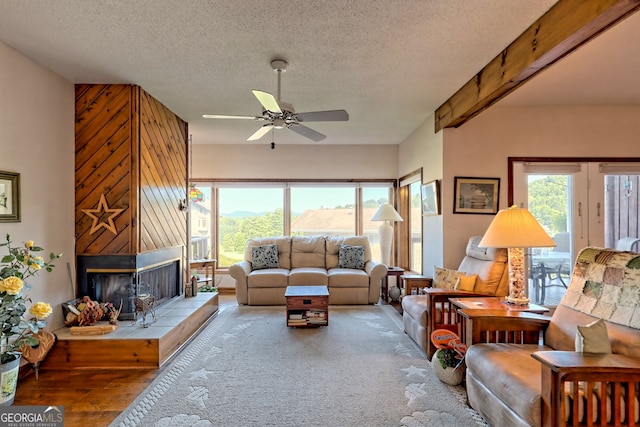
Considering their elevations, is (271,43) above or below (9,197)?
above

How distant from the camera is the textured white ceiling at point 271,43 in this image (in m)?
2.19

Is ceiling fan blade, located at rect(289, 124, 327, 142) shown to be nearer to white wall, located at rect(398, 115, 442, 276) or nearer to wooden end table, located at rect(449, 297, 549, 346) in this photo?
white wall, located at rect(398, 115, 442, 276)

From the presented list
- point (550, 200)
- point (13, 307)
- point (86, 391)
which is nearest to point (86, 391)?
point (86, 391)

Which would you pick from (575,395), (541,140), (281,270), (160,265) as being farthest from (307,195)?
(575,395)

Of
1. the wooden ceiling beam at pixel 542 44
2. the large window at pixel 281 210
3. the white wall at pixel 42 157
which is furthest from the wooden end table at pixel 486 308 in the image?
the large window at pixel 281 210

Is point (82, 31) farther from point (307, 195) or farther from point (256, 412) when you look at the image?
point (307, 195)

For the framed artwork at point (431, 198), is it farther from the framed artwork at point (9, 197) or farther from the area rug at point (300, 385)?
the framed artwork at point (9, 197)

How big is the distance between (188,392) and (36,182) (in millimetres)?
2272

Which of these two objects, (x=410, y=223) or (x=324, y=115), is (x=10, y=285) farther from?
(x=410, y=223)

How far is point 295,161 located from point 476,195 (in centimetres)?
328

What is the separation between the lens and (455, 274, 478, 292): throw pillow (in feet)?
10.5

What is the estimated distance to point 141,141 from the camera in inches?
140

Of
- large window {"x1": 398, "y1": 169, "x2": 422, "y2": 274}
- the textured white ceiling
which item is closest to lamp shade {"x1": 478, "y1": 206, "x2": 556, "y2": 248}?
the textured white ceiling

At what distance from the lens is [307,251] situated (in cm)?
570
